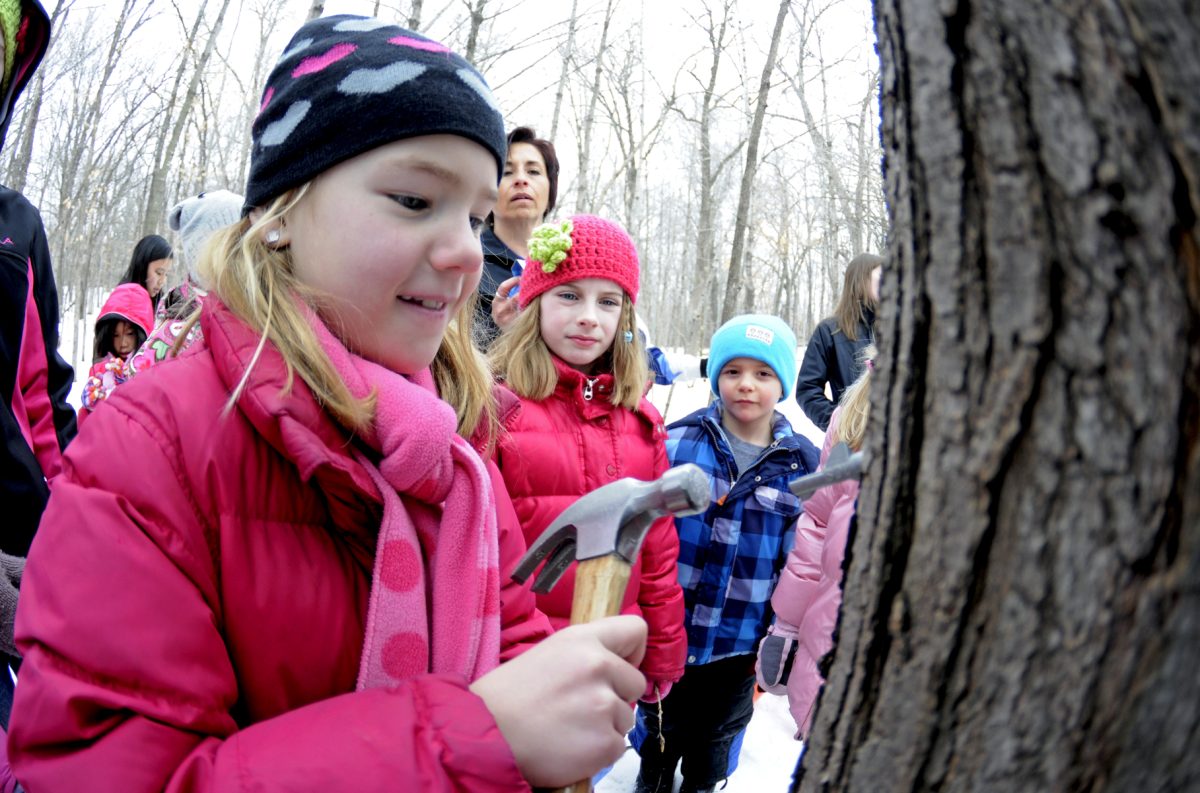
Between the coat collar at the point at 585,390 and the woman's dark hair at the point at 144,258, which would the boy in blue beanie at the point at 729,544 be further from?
the woman's dark hair at the point at 144,258

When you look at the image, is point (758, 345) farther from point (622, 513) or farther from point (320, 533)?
point (320, 533)

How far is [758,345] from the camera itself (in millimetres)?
3045

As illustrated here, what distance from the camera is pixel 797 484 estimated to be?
2.87ft

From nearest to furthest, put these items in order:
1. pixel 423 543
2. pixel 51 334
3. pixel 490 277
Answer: pixel 423 543 → pixel 51 334 → pixel 490 277

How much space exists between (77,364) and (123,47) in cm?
922

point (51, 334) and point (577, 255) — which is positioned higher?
point (577, 255)

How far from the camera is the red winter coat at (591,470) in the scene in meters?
2.31

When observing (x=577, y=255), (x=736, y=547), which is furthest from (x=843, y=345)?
(x=577, y=255)

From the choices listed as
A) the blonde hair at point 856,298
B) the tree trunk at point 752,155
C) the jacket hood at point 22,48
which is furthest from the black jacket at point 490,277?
the tree trunk at point 752,155

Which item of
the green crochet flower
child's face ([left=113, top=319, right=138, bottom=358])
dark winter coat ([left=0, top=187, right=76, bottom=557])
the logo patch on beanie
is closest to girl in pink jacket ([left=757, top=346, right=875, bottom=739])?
the logo patch on beanie

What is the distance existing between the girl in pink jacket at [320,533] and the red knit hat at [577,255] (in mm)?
1312

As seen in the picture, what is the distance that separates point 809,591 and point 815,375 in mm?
2181

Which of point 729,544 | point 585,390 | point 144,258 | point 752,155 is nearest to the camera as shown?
point 585,390

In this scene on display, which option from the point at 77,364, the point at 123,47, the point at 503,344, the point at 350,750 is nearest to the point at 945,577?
the point at 350,750
